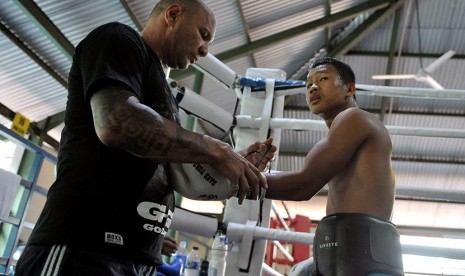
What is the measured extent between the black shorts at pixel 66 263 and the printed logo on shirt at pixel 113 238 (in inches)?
1.1

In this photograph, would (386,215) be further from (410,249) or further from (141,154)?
(141,154)

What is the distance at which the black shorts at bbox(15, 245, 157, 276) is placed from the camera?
0.81 m

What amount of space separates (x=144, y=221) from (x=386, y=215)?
0.83m

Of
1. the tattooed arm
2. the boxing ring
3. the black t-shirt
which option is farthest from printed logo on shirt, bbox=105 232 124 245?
the boxing ring

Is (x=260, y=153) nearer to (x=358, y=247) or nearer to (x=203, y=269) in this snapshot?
(x=358, y=247)

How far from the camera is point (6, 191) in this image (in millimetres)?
2453

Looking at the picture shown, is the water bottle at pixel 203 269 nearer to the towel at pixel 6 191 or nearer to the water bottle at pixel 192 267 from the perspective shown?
the water bottle at pixel 192 267

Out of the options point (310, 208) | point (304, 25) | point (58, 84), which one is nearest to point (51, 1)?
point (58, 84)

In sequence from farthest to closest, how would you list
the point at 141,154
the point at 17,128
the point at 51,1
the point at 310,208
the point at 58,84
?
1. the point at 310,208
2. the point at 58,84
3. the point at 17,128
4. the point at 51,1
5. the point at 141,154

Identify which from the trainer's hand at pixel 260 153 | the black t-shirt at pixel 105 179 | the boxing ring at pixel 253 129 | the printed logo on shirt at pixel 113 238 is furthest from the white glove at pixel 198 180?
the boxing ring at pixel 253 129

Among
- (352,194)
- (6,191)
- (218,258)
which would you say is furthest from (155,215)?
(6,191)

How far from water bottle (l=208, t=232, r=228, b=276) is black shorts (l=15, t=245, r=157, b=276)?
912mm

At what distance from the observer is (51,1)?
187 inches

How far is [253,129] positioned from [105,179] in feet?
3.86
